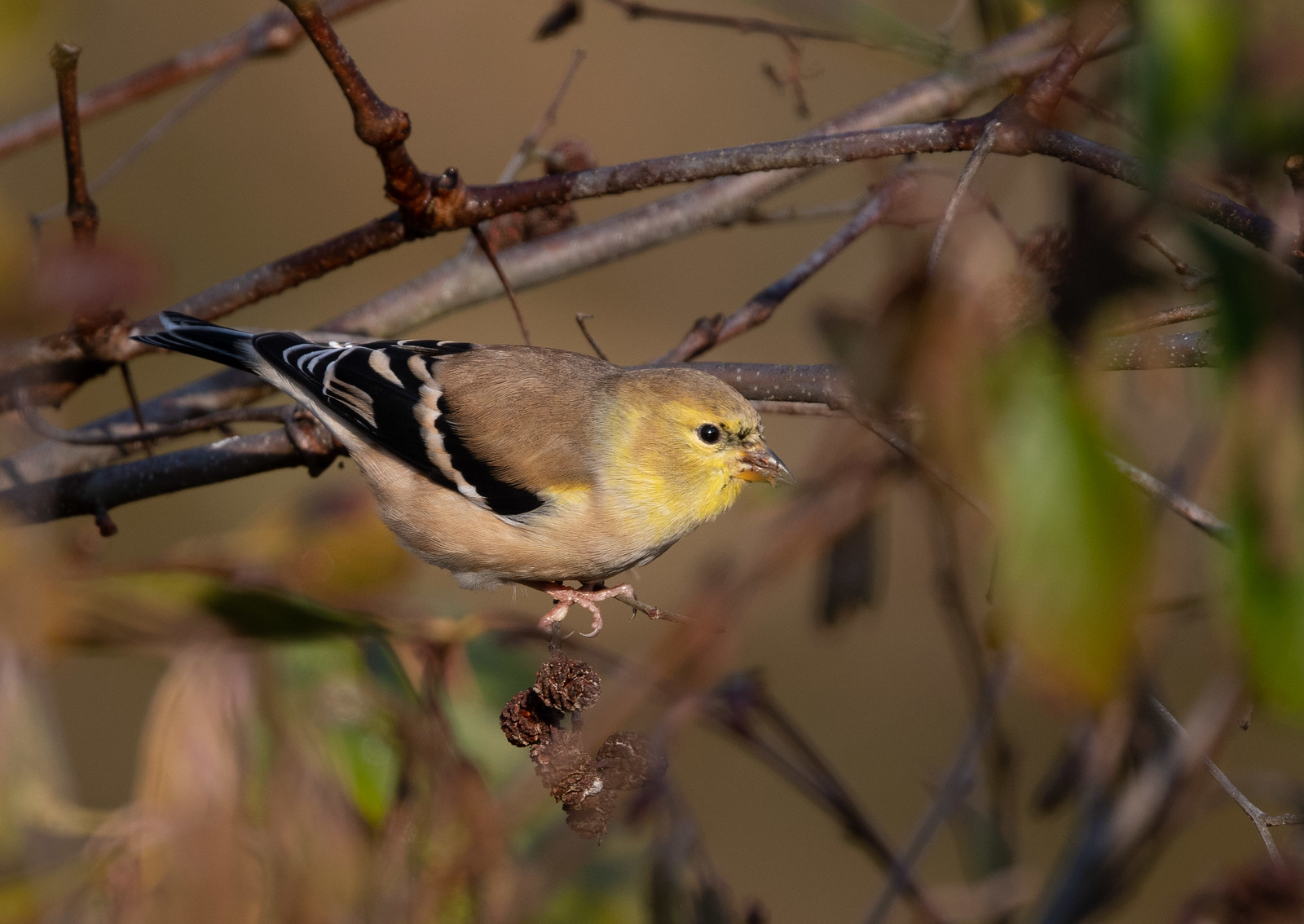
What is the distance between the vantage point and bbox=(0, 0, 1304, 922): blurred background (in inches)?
50.1

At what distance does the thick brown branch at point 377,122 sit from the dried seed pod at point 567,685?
111 centimetres

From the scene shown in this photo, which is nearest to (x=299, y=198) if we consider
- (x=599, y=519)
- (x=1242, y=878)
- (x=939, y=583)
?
(x=599, y=519)

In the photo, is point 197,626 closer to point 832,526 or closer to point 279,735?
point 279,735

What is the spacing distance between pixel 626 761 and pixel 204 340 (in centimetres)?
202

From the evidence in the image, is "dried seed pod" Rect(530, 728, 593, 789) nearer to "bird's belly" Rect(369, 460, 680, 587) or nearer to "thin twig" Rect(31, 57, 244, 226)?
"bird's belly" Rect(369, 460, 680, 587)

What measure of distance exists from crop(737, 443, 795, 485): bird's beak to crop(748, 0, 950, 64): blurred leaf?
211 cm

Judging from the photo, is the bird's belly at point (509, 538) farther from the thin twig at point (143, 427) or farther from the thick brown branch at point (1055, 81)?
the thick brown branch at point (1055, 81)

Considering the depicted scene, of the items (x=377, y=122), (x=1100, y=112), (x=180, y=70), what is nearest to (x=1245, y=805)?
(x=1100, y=112)

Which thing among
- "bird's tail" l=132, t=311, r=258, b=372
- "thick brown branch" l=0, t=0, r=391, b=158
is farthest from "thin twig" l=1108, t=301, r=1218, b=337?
"thick brown branch" l=0, t=0, r=391, b=158

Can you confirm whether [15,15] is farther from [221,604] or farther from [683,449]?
[683,449]

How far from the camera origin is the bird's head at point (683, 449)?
2.91 meters

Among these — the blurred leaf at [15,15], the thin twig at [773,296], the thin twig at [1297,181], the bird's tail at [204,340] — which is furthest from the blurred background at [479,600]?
the bird's tail at [204,340]

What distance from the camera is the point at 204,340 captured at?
2963mm

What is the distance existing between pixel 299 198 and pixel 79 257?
5.72 meters
